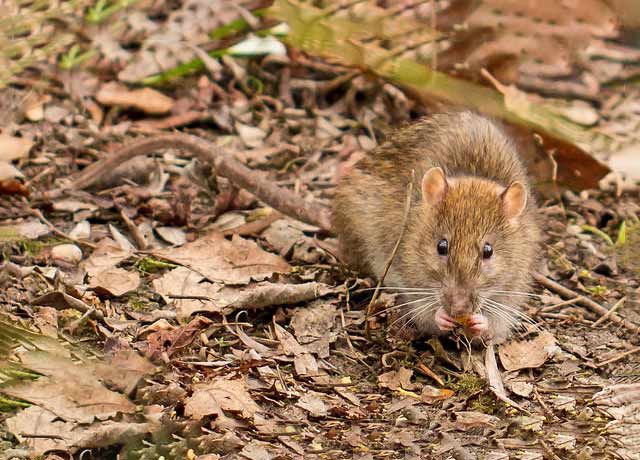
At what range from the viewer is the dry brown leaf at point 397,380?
4.70 m

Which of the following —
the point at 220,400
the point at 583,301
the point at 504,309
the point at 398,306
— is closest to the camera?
the point at 220,400

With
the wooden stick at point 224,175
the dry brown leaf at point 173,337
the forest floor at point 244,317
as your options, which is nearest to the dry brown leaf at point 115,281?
the forest floor at point 244,317

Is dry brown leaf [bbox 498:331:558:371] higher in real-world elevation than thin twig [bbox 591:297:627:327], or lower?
higher

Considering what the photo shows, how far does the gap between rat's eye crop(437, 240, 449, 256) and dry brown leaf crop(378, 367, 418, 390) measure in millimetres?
646

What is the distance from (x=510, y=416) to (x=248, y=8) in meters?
4.98

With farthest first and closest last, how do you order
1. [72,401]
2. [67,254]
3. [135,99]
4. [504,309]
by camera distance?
[135,99]
[67,254]
[504,309]
[72,401]

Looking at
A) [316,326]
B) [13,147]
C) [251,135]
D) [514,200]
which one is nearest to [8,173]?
[13,147]

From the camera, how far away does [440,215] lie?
16.6 feet

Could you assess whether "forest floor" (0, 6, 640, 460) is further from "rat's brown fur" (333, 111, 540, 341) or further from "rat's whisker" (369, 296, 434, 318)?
"rat's brown fur" (333, 111, 540, 341)

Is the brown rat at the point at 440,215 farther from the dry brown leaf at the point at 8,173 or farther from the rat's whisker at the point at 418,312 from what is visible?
the dry brown leaf at the point at 8,173

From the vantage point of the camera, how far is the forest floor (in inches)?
158

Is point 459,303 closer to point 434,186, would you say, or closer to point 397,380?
point 397,380

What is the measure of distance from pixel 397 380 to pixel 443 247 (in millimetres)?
749

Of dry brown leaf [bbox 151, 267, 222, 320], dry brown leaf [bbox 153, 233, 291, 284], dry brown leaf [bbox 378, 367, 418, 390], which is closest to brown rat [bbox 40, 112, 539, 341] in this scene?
dry brown leaf [bbox 378, 367, 418, 390]
